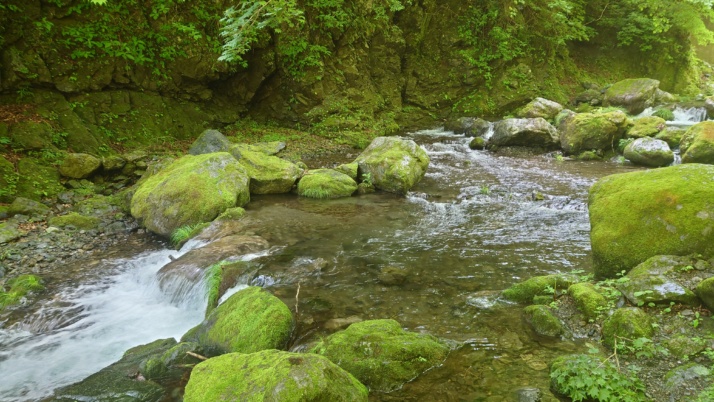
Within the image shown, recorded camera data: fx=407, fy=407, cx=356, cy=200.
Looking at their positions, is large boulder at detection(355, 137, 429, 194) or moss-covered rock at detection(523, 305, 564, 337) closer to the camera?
moss-covered rock at detection(523, 305, 564, 337)

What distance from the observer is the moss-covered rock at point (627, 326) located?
3.59 m

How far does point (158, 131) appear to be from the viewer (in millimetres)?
13258

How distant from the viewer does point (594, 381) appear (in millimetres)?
3066

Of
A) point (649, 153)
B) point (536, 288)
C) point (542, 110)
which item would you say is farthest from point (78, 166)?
point (542, 110)

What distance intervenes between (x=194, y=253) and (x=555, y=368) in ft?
17.3

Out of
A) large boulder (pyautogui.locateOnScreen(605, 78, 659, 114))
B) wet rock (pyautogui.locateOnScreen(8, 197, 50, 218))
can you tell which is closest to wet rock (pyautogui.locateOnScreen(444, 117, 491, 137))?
large boulder (pyautogui.locateOnScreen(605, 78, 659, 114))

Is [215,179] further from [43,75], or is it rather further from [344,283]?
[43,75]

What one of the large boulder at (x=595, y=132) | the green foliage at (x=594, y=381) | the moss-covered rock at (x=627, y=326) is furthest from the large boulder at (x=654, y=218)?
the large boulder at (x=595, y=132)

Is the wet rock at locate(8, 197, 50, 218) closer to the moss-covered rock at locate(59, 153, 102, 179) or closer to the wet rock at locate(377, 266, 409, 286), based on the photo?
the moss-covered rock at locate(59, 153, 102, 179)

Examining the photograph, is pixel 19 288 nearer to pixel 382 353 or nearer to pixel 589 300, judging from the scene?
pixel 382 353

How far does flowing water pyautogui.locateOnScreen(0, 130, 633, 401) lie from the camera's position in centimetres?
392

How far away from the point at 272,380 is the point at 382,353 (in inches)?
47.4

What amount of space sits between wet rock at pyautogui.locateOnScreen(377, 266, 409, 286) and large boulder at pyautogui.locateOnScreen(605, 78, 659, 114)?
1653 centimetres

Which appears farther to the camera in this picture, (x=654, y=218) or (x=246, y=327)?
(x=654, y=218)
